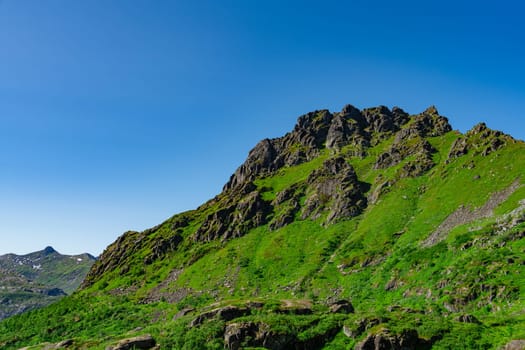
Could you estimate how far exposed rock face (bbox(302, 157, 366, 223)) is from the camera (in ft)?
402

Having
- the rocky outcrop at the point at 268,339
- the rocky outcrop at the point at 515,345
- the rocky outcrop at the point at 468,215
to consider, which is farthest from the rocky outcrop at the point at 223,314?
the rocky outcrop at the point at 468,215

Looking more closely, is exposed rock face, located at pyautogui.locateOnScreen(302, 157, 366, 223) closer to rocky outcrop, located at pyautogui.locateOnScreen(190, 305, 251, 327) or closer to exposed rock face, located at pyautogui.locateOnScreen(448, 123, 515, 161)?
exposed rock face, located at pyautogui.locateOnScreen(448, 123, 515, 161)

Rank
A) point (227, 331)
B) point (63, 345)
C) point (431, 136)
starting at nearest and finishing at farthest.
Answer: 1. point (227, 331)
2. point (63, 345)
3. point (431, 136)

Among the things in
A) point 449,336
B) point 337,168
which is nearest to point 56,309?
point 337,168

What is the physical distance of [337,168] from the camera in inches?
5891

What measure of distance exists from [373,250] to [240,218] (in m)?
64.6

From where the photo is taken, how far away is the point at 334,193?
134625 millimetres

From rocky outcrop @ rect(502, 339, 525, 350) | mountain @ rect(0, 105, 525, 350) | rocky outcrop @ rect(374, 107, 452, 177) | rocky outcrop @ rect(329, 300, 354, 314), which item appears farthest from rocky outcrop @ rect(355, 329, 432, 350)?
rocky outcrop @ rect(374, 107, 452, 177)

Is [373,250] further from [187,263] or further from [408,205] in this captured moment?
[187,263]

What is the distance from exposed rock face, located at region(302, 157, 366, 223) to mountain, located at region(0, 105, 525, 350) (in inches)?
21.2

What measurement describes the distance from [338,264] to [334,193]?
46270 mm

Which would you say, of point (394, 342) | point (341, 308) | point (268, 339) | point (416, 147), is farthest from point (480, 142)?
point (268, 339)

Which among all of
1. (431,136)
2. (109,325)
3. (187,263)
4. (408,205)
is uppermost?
(431,136)

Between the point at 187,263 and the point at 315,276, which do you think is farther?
the point at 187,263
